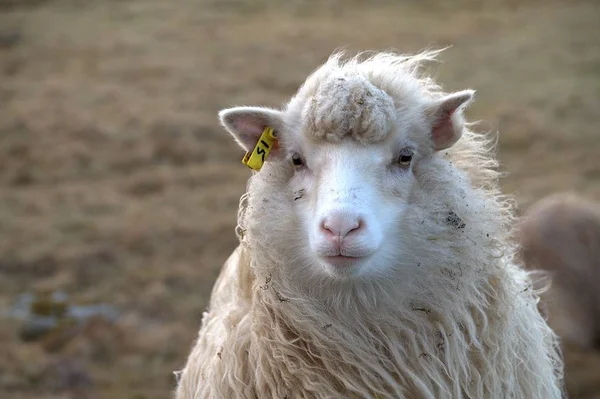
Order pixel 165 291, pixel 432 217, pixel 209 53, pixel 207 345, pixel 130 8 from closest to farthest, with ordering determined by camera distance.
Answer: pixel 432 217 < pixel 207 345 < pixel 165 291 < pixel 209 53 < pixel 130 8

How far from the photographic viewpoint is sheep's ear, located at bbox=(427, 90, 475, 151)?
2.98 meters

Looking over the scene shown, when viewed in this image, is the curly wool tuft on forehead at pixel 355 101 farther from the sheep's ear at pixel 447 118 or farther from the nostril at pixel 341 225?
the nostril at pixel 341 225

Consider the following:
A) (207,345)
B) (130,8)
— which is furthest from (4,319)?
(130,8)

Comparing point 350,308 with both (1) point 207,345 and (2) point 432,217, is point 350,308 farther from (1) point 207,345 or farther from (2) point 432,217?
(1) point 207,345


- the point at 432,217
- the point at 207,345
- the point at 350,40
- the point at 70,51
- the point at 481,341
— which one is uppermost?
the point at 350,40

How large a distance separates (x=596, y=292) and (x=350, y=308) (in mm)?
5118

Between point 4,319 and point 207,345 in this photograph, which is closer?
point 207,345

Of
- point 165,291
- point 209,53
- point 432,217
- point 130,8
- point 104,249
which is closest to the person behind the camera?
point 432,217

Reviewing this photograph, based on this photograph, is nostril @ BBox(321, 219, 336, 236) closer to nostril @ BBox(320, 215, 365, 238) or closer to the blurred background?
nostril @ BBox(320, 215, 365, 238)

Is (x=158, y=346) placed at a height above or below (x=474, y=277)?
below

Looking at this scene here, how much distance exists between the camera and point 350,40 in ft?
59.0

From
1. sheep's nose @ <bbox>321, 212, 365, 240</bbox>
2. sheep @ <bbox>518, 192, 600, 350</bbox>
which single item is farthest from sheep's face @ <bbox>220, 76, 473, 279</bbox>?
sheep @ <bbox>518, 192, 600, 350</bbox>

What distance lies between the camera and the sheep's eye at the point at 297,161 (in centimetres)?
306

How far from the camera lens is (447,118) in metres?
3.03
